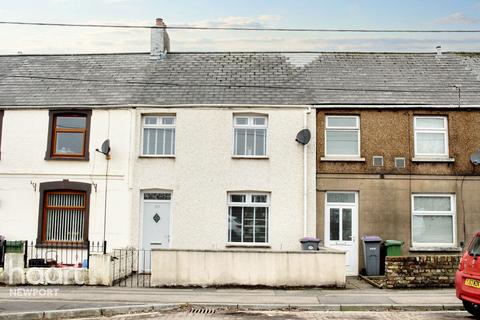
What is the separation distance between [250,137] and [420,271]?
7429 mm

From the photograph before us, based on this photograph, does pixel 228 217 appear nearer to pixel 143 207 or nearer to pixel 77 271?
pixel 143 207

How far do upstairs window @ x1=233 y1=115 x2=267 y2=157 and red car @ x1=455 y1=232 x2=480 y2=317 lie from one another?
9455mm

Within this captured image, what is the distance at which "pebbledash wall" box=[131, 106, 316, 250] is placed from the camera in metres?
19.4

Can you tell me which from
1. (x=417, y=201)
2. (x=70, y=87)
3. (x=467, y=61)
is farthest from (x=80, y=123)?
(x=467, y=61)

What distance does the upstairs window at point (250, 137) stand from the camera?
20.0 metres

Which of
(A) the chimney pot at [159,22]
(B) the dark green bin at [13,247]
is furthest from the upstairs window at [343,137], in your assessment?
(B) the dark green bin at [13,247]

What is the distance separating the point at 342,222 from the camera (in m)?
19.6

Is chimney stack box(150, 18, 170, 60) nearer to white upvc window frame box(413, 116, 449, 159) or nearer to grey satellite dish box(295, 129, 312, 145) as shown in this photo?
grey satellite dish box(295, 129, 312, 145)

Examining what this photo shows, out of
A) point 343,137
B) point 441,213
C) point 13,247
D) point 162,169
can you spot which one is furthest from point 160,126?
point 441,213

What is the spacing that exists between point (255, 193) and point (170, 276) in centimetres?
511

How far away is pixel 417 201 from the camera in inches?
775

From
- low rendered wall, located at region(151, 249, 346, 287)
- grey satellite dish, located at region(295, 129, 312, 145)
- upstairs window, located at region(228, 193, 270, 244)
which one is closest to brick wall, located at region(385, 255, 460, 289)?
low rendered wall, located at region(151, 249, 346, 287)

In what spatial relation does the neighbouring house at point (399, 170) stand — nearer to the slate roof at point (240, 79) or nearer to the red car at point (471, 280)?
the slate roof at point (240, 79)

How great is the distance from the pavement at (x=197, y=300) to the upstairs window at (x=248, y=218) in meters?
4.30
